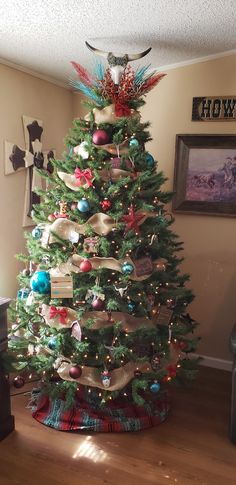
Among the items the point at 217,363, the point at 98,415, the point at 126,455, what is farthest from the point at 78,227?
the point at 217,363

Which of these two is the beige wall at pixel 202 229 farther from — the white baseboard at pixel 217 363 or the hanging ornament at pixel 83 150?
the hanging ornament at pixel 83 150

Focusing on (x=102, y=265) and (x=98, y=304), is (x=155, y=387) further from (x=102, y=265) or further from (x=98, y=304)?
(x=102, y=265)

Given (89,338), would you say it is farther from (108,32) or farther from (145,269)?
(108,32)

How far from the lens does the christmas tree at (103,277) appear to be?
79.6 inches

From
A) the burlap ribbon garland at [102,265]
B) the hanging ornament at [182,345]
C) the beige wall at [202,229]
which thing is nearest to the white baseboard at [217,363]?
the beige wall at [202,229]

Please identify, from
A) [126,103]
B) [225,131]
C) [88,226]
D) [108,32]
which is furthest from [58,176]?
[225,131]

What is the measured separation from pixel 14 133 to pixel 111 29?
0.91 metres

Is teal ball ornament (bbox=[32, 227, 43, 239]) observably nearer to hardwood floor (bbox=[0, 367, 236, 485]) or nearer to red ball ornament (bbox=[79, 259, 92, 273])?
red ball ornament (bbox=[79, 259, 92, 273])

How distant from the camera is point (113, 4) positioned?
5.93ft

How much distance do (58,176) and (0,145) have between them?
59 centimetres

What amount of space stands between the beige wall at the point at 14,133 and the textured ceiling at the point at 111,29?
139mm

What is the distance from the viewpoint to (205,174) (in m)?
2.81

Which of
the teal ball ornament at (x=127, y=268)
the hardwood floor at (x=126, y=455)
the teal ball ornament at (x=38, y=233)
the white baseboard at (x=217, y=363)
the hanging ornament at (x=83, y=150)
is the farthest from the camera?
the white baseboard at (x=217, y=363)

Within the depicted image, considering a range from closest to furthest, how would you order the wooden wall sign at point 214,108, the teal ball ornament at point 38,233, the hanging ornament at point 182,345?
1. the teal ball ornament at point 38,233
2. the hanging ornament at point 182,345
3. the wooden wall sign at point 214,108
